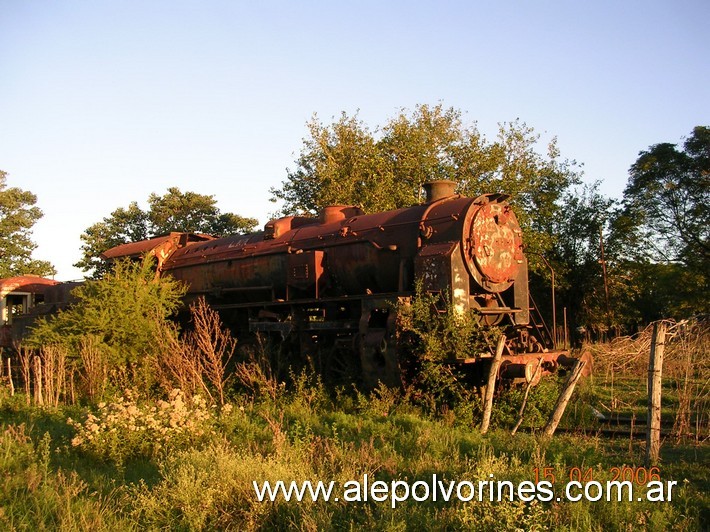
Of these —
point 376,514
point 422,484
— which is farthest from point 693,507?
point 376,514

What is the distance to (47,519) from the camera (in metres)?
6.04

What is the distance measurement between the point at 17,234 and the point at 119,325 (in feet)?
95.5

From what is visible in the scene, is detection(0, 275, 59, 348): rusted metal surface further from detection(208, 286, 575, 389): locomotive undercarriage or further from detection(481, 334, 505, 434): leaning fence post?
detection(481, 334, 505, 434): leaning fence post

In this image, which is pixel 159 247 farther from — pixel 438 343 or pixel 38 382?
pixel 438 343

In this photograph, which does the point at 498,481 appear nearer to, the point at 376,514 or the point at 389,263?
the point at 376,514

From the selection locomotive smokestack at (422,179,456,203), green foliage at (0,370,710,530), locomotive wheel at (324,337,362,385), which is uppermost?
locomotive smokestack at (422,179,456,203)

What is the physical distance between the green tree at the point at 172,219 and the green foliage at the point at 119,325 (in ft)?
80.1

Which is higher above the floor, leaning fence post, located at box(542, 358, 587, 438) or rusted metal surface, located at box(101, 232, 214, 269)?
rusted metal surface, located at box(101, 232, 214, 269)

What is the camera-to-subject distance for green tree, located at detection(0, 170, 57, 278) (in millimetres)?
37688

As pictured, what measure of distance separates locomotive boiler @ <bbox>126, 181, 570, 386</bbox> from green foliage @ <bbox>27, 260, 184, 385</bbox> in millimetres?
1621

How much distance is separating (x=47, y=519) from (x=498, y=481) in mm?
4179

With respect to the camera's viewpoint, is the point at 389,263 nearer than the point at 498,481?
No

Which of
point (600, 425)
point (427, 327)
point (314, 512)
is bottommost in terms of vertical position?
point (600, 425)

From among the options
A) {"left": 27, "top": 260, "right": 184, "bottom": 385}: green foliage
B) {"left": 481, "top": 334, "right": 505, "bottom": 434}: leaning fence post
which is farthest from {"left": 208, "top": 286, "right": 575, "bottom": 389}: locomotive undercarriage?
{"left": 27, "top": 260, "right": 184, "bottom": 385}: green foliage
